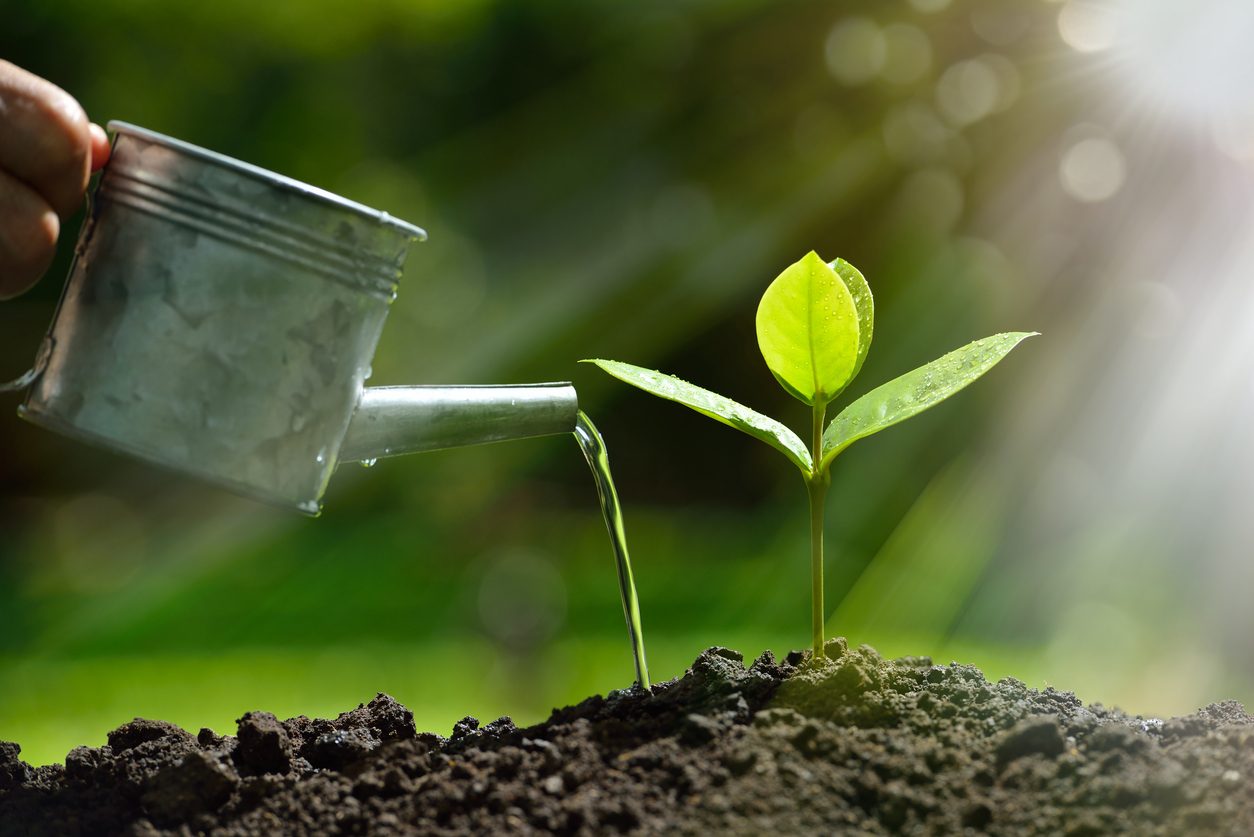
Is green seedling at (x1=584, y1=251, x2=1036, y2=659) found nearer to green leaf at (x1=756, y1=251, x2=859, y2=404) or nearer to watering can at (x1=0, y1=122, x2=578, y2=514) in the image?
green leaf at (x1=756, y1=251, x2=859, y2=404)

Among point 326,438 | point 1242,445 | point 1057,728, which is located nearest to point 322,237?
point 326,438

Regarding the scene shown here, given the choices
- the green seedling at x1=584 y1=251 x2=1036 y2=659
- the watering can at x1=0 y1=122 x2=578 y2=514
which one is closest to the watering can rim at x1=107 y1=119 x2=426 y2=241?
the watering can at x1=0 y1=122 x2=578 y2=514

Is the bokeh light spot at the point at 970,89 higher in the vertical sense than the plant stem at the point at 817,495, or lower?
higher

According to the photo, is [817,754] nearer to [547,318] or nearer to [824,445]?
[824,445]

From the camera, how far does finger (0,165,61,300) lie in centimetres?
97

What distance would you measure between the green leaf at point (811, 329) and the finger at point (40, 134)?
0.68 meters

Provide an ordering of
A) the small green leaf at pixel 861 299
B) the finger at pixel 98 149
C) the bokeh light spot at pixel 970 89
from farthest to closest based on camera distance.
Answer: the bokeh light spot at pixel 970 89, the small green leaf at pixel 861 299, the finger at pixel 98 149

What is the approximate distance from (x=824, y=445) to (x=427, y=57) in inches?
91.4

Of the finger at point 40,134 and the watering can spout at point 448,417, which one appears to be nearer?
the finger at point 40,134

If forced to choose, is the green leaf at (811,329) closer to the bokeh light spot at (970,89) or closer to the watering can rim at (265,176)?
the watering can rim at (265,176)

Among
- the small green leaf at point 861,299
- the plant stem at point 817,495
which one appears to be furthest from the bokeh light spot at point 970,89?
the plant stem at point 817,495

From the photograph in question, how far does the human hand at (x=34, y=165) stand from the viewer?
0.95m

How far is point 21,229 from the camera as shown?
3.21 ft

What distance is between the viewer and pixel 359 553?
2.85 m
